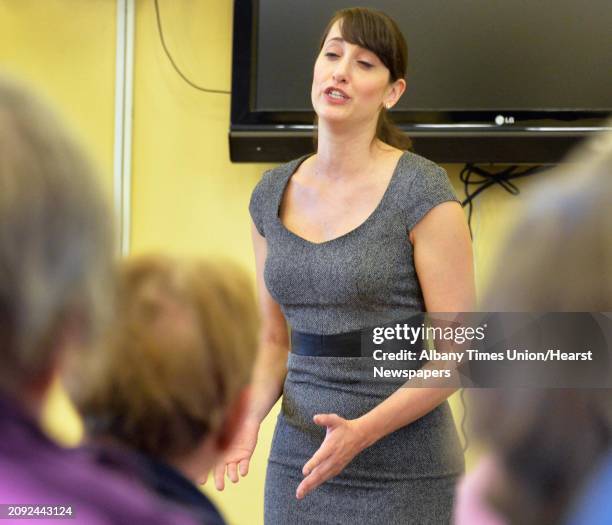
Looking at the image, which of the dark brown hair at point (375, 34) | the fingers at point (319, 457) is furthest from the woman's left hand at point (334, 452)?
the dark brown hair at point (375, 34)

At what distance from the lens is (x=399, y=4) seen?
2158 mm

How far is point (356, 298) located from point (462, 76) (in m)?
1.05

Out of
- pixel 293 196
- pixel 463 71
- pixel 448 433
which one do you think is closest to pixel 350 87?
pixel 293 196

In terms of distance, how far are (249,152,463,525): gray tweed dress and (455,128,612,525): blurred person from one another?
81cm

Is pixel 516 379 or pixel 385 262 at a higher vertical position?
pixel 516 379

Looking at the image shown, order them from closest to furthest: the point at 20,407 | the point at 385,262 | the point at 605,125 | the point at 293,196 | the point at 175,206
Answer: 1. the point at 20,407
2. the point at 385,262
3. the point at 293,196
4. the point at 605,125
5. the point at 175,206

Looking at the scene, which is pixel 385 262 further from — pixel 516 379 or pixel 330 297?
pixel 516 379

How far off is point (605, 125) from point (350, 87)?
0.94 meters

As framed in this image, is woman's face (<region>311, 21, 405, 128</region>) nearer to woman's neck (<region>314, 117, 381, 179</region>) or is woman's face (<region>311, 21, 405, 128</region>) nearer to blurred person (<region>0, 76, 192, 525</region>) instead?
woman's neck (<region>314, 117, 381, 179</region>)

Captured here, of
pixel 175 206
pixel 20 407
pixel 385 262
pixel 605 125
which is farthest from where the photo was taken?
pixel 175 206

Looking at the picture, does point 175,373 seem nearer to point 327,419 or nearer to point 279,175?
point 327,419

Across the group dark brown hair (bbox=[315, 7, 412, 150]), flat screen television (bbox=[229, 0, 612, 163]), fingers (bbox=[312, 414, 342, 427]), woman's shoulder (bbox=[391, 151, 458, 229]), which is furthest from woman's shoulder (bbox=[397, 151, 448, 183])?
flat screen television (bbox=[229, 0, 612, 163])

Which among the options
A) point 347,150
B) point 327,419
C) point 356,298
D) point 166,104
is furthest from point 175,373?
point 166,104

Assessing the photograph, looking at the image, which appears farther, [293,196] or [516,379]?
[293,196]
